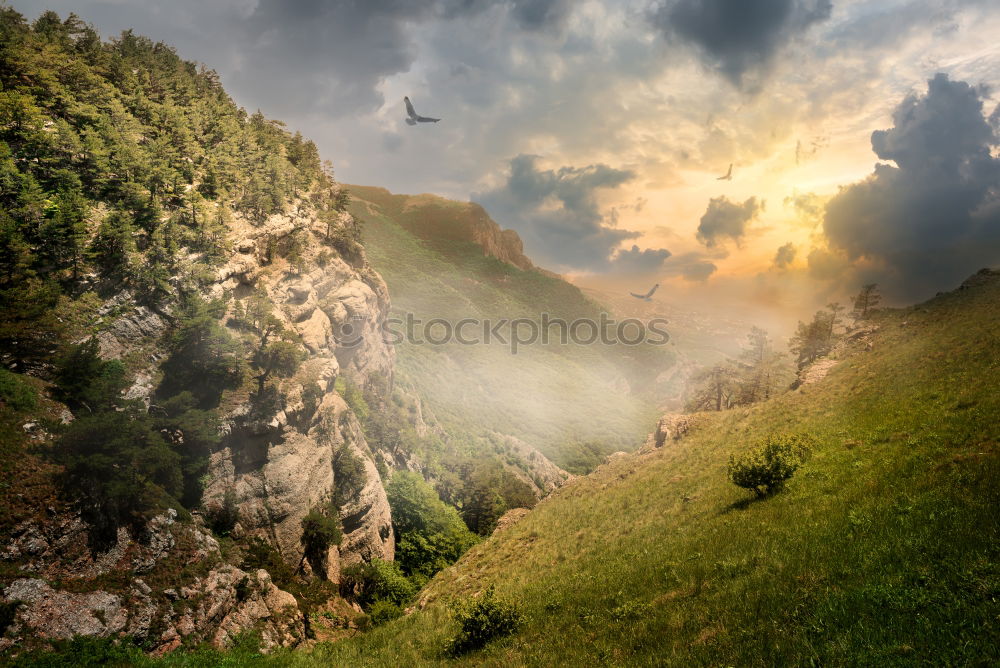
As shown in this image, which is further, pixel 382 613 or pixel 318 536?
pixel 318 536

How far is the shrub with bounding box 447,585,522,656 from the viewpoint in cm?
1237

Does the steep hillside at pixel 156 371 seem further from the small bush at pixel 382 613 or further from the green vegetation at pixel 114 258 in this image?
the small bush at pixel 382 613

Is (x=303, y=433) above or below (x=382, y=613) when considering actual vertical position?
above

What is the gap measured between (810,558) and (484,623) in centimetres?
920

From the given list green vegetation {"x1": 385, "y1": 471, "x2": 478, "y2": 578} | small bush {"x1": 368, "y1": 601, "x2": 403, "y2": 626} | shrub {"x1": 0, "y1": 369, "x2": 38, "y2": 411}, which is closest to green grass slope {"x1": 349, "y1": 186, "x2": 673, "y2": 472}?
green vegetation {"x1": 385, "y1": 471, "x2": 478, "y2": 578}

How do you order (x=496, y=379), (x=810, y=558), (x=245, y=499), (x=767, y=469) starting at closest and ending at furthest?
(x=810, y=558), (x=767, y=469), (x=245, y=499), (x=496, y=379)

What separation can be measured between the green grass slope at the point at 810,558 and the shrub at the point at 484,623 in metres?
0.72

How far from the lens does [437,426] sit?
276 ft

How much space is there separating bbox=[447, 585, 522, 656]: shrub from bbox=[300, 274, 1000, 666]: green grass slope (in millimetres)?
723

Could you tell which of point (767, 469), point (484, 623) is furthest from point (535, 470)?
point (484, 623)

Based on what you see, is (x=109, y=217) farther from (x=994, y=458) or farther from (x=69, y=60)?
(x=994, y=458)

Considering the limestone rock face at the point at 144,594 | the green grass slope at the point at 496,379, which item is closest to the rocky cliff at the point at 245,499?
the limestone rock face at the point at 144,594

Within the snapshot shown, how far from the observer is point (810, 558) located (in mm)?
8586

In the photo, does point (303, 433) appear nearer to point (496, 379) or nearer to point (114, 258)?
point (114, 258)
